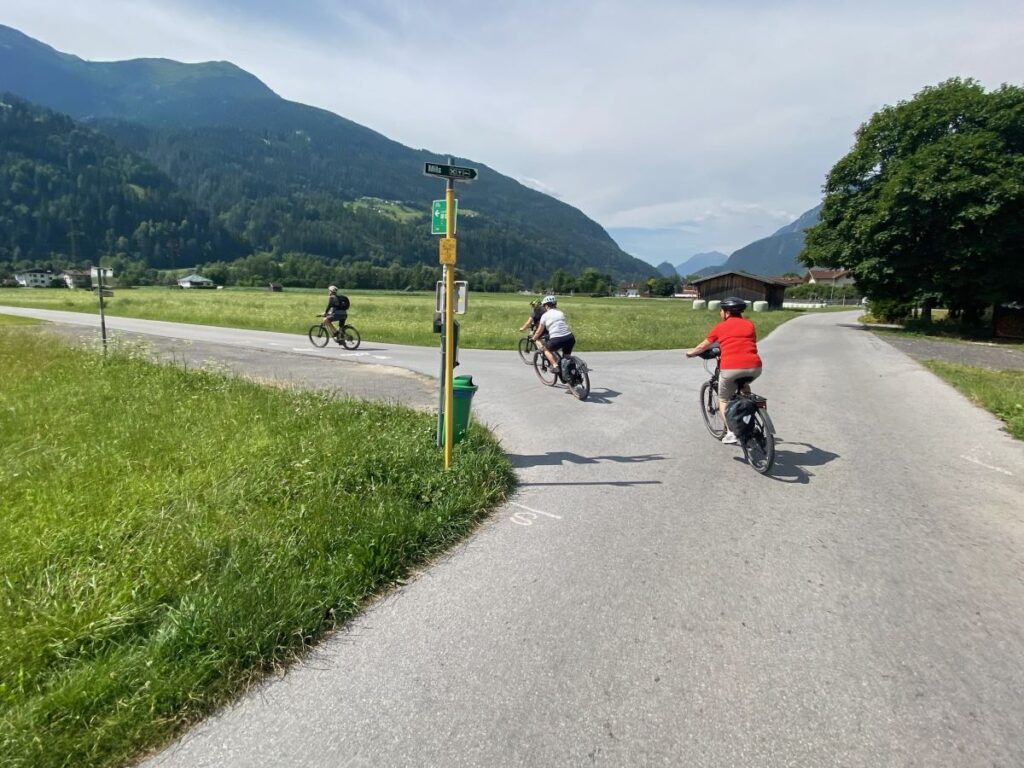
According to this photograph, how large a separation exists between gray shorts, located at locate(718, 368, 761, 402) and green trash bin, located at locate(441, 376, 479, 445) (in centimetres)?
291

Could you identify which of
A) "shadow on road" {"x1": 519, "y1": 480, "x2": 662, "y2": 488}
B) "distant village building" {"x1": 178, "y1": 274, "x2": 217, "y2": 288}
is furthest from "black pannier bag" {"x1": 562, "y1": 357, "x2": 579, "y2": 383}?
"distant village building" {"x1": 178, "y1": 274, "x2": 217, "y2": 288}

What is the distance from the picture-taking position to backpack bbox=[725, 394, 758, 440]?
19.5 ft

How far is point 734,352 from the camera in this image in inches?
246

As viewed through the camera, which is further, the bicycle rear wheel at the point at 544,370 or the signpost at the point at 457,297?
the bicycle rear wheel at the point at 544,370

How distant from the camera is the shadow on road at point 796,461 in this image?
225 inches

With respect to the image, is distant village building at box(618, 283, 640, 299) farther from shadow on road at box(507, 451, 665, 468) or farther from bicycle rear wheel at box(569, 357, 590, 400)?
shadow on road at box(507, 451, 665, 468)

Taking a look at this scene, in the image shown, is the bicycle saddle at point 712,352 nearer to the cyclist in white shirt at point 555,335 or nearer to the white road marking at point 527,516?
the cyclist in white shirt at point 555,335

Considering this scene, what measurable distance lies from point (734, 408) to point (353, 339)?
1311cm

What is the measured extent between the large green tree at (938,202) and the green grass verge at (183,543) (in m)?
30.8

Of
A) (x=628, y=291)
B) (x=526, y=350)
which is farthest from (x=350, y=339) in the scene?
(x=628, y=291)

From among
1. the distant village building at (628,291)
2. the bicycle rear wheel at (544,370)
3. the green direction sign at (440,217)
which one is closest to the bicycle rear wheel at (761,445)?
the green direction sign at (440,217)

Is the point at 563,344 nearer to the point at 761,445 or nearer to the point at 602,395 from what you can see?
the point at 602,395

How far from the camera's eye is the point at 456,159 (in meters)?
5.06

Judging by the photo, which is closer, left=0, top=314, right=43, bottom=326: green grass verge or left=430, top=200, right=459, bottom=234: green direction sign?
left=430, top=200, right=459, bottom=234: green direction sign
